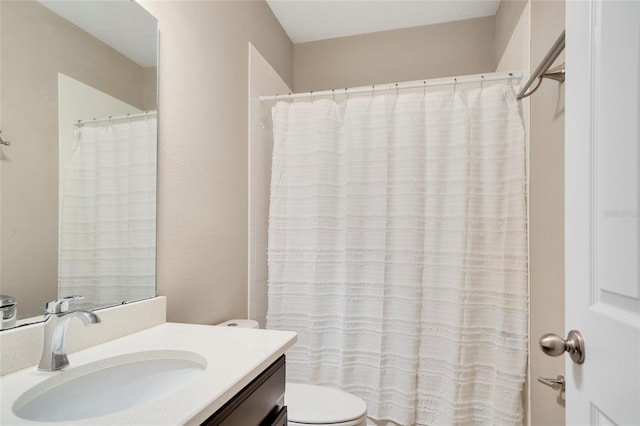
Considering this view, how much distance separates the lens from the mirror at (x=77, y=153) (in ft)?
2.57

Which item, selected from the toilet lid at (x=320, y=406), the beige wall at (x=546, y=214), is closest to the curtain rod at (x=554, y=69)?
the beige wall at (x=546, y=214)

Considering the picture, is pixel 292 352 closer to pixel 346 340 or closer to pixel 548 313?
pixel 346 340

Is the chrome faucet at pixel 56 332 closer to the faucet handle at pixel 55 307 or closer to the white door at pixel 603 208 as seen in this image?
the faucet handle at pixel 55 307

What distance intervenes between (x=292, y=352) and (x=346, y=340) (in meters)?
0.33

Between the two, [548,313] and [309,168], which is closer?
[548,313]

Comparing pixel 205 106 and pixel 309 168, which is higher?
pixel 205 106

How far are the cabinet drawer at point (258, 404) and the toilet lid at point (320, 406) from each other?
38 centimetres

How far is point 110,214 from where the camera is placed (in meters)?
1.04

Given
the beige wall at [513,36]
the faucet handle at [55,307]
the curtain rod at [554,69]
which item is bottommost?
the faucet handle at [55,307]

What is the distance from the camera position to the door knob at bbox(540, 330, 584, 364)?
65 cm

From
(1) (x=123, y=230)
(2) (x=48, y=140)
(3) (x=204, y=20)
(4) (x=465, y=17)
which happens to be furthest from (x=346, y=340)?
(4) (x=465, y=17)

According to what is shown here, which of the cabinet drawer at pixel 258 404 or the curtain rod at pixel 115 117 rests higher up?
the curtain rod at pixel 115 117

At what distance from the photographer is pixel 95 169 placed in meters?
0.99

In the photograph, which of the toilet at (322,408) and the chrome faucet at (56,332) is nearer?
the chrome faucet at (56,332)
